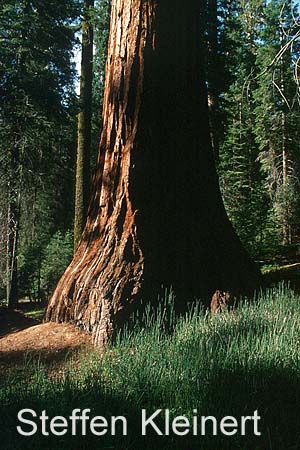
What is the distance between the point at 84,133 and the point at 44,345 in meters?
11.1

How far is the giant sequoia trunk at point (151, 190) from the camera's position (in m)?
5.40

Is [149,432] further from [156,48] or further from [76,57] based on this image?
[76,57]

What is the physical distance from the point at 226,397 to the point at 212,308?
7.40 feet

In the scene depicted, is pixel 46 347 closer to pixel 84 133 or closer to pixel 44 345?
pixel 44 345

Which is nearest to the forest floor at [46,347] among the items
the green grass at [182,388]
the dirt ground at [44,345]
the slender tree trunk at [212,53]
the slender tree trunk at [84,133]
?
the dirt ground at [44,345]

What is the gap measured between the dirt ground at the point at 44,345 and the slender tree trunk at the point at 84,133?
899 centimetres

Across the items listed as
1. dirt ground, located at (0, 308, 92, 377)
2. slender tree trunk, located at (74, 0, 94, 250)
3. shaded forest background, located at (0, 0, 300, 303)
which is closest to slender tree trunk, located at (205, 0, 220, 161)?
shaded forest background, located at (0, 0, 300, 303)

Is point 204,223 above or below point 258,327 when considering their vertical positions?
above

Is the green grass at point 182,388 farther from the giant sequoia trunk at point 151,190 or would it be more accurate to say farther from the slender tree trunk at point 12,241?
the slender tree trunk at point 12,241

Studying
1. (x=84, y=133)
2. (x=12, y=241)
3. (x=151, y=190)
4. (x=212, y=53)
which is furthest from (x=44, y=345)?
(x=212, y=53)

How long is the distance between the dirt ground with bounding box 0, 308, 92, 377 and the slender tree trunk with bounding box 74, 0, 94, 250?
8.99 meters

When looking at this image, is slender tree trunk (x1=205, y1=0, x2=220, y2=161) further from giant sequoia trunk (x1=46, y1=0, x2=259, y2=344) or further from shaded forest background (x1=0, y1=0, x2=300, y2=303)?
giant sequoia trunk (x1=46, y1=0, x2=259, y2=344)

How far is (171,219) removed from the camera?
575 cm

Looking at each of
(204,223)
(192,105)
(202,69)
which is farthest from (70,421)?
(202,69)
